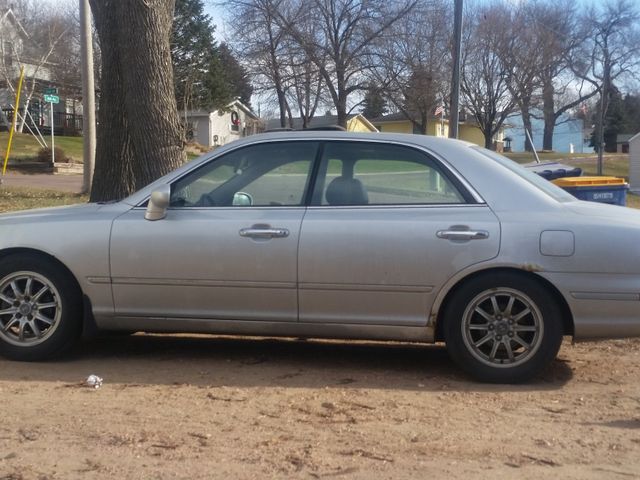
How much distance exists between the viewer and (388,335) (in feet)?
15.7

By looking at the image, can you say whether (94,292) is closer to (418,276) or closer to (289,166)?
(289,166)

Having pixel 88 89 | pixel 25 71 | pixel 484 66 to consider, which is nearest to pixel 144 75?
pixel 88 89

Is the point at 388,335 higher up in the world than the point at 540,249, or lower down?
lower down

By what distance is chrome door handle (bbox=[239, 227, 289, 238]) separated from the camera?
4789mm

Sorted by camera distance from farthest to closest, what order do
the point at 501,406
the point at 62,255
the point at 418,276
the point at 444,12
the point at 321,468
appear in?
the point at 444,12 < the point at 62,255 < the point at 418,276 < the point at 501,406 < the point at 321,468

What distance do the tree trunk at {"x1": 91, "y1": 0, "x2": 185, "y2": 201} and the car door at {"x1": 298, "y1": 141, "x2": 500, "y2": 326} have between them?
3.81 m

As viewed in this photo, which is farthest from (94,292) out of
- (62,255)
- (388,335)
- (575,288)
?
(575,288)

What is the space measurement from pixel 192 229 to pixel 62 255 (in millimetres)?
904

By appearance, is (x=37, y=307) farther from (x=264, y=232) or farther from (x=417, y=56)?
(x=417, y=56)

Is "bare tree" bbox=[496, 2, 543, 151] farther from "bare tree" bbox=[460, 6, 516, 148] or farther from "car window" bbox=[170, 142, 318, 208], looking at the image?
"car window" bbox=[170, 142, 318, 208]

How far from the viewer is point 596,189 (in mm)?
9156

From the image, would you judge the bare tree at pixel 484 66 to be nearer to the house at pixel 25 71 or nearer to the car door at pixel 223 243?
the house at pixel 25 71

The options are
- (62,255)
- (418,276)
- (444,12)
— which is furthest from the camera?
(444,12)

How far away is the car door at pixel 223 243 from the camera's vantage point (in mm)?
4809
